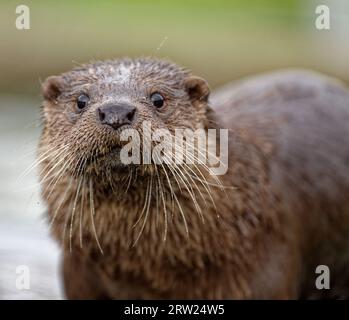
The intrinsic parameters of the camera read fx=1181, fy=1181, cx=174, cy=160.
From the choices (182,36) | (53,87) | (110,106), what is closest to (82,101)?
(53,87)

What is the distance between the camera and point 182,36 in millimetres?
16094

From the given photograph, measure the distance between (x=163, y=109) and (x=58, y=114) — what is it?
1.85 ft

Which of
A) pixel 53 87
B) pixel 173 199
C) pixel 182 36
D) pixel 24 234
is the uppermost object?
pixel 182 36

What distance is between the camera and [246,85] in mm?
7277

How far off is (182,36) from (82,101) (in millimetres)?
10445

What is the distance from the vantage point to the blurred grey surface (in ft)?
23.0

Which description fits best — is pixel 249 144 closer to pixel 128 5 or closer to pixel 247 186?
pixel 247 186

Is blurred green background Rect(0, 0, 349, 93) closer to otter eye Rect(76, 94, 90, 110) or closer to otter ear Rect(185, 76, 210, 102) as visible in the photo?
otter ear Rect(185, 76, 210, 102)

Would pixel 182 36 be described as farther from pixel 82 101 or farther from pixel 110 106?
pixel 110 106

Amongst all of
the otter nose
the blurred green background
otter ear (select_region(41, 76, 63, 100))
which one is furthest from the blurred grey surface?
the blurred green background

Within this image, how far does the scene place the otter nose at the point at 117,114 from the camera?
208 inches

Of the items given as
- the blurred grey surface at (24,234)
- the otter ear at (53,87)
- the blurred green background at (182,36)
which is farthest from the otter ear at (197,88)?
the blurred green background at (182,36)

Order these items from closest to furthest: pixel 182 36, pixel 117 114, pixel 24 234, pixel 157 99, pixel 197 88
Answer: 1. pixel 117 114
2. pixel 157 99
3. pixel 197 88
4. pixel 24 234
5. pixel 182 36
